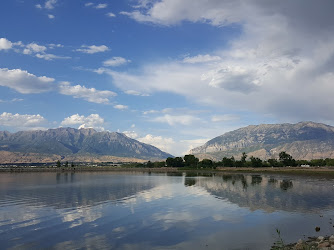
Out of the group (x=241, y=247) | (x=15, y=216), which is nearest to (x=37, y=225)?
(x=15, y=216)

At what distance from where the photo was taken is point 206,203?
2726 inches

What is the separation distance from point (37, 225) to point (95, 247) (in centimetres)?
1657

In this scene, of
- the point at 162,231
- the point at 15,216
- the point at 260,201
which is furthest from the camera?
the point at 260,201

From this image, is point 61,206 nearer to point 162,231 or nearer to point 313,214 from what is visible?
point 162,231

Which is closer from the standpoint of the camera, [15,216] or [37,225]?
[37,225]

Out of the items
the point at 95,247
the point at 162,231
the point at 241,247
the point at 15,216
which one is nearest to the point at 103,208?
the point at 15,216

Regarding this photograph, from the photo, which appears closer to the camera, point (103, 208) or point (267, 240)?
point (267, 240)

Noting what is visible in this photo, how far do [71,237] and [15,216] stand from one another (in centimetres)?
2056

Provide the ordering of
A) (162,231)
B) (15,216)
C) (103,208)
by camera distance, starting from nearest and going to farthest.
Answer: (162,231), (15,216), (103,208)

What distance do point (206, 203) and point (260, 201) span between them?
1427 centimetres

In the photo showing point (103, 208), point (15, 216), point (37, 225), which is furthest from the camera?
point (103, 208)

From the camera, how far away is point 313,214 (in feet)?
175

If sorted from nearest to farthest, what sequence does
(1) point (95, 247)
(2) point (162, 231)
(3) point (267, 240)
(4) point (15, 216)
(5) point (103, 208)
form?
(1) point (95, 247), (3) point (267, 240), (2) point (162, 231), (4) point (15, 216), (5) point (103, 208)

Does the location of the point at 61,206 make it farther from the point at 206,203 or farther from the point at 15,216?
the point at 206,203
